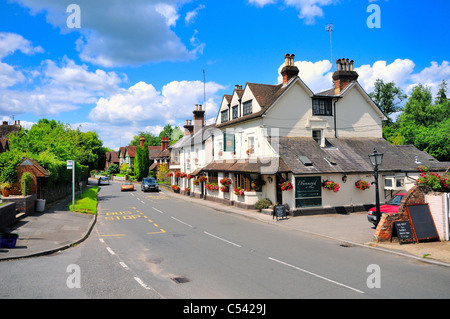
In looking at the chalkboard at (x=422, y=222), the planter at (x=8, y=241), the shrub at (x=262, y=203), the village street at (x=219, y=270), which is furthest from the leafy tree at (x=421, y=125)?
the planter at (x=8, y=241)

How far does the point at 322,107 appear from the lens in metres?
26.0

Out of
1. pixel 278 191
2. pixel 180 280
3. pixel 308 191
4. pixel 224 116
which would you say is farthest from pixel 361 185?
pixel 180 280

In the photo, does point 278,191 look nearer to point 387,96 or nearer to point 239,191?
point 239,191

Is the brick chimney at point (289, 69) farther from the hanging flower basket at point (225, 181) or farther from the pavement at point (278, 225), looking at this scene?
the pavement at point (278, 225)

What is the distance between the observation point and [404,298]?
7.31 m

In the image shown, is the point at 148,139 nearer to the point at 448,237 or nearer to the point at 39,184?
the point at 39,184

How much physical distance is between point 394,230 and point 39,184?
21.9m

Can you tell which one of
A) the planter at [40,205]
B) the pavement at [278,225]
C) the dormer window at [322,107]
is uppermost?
the dormer window at [322,107]

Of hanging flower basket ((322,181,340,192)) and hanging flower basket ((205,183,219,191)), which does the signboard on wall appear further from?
hanging flower basket ((205,183,219,191))

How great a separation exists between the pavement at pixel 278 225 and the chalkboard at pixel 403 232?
0.30 metres

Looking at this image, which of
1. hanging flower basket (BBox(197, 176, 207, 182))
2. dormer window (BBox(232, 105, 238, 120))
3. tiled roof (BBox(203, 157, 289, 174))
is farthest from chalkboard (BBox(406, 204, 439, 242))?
hanging flower basket (BBox(197, 176, 207, 182))

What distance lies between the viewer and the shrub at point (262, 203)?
2322cm

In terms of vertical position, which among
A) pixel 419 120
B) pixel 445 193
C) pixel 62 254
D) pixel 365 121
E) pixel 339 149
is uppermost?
pixel 419 120
